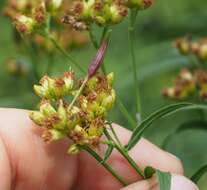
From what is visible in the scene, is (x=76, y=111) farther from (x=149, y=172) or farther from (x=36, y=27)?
(x=36, y=27)

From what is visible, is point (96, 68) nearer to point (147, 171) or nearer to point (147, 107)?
point (147, 171)

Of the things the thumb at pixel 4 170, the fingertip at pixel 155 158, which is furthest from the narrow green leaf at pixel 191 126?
the thumb at pixel 4 170

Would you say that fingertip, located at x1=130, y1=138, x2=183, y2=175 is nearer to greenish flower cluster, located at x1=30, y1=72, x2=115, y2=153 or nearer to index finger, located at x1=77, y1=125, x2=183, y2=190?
index finger, located at x1=77, y1=125, x2=183, y2=190

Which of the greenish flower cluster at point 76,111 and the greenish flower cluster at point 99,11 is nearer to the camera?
the greenish flower cluster at point 76,111

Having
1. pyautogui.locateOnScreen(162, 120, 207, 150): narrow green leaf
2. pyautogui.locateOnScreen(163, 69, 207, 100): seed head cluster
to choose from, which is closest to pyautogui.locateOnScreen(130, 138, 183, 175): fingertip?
A: pyautogui.locateOnScreen(162, 120, 207, 150): narrow green leaf

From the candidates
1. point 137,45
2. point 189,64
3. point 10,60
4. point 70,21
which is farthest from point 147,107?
point 70,21

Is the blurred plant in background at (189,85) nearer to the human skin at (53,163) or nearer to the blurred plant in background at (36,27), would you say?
the human skin at (53,163)
